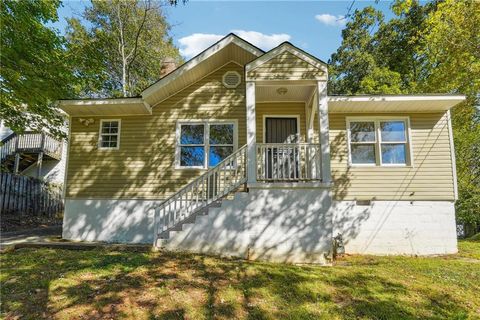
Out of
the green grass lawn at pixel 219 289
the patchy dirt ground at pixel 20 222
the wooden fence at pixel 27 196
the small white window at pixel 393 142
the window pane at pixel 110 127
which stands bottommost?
the green grass lawn at pixel 219 289

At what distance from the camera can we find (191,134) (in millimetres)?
9047

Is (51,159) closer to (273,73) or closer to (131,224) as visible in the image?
(131,224)

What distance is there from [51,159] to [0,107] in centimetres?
1080

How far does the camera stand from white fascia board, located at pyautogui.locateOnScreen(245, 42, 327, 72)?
724 centimetres

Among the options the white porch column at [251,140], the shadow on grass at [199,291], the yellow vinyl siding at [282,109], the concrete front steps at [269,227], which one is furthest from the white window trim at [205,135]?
the shadow on grass at [199,291]

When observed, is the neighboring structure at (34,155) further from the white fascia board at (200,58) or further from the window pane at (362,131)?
the window pane at (362,131)

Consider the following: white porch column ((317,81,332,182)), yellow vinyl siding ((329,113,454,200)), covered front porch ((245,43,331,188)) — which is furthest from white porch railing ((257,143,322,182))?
yellow vinyl siding ((329,113,454,200))

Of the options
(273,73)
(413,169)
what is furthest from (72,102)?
(413,169)

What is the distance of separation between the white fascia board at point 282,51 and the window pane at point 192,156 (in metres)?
2.97

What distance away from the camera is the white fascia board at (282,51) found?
23.7ft

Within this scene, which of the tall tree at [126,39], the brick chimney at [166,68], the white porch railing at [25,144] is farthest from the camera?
the tall tree at [126,39]

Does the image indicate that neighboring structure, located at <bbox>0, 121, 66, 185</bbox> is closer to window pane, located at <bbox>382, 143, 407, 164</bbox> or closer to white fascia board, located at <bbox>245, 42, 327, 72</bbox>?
white fascia board, located at <bbox>245, 42, 327, 72</bbox>

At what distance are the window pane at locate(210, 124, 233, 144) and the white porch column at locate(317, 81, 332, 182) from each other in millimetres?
2941

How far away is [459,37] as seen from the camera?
9.95m
